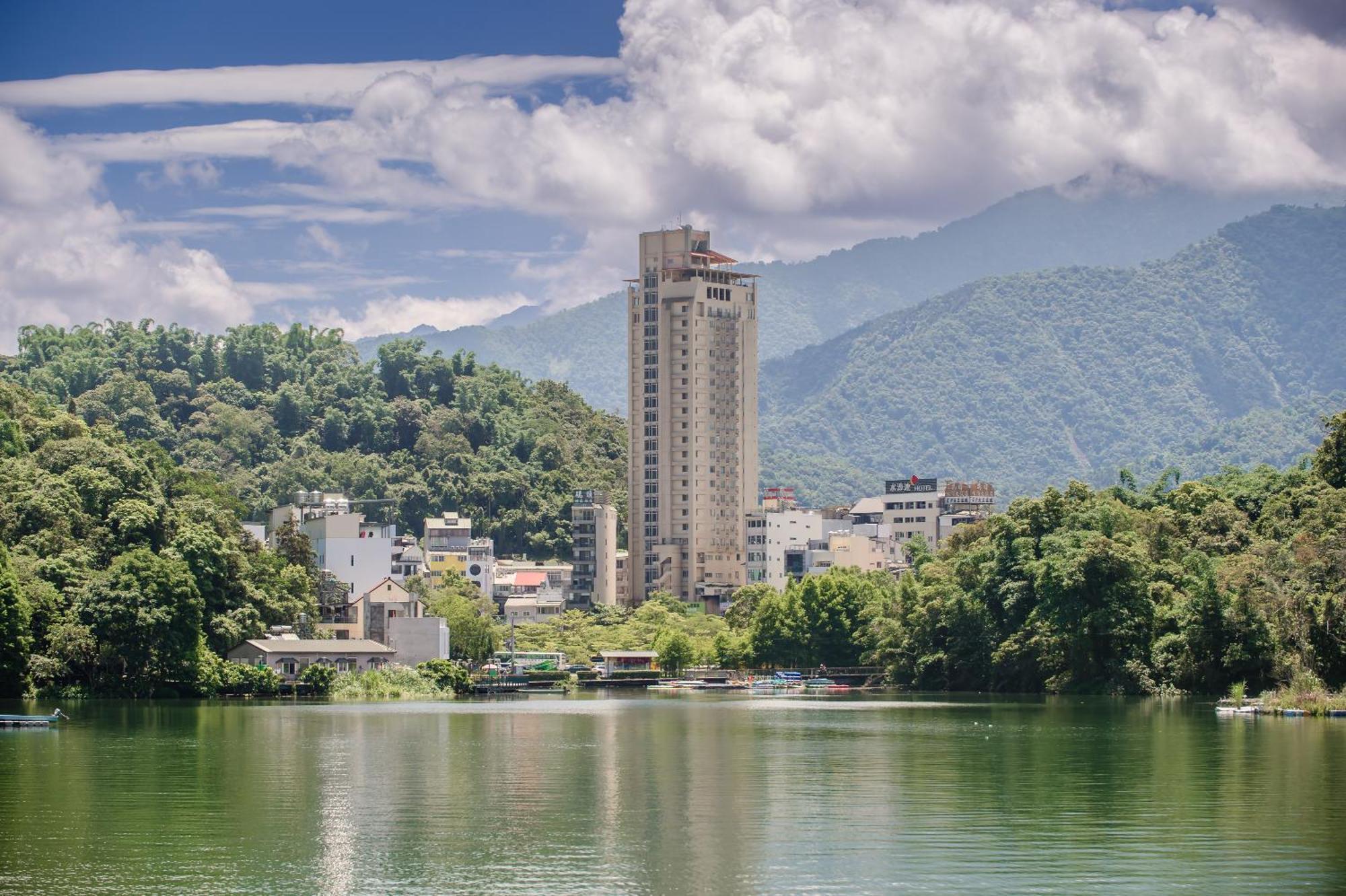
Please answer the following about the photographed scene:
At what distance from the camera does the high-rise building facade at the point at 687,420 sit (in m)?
188

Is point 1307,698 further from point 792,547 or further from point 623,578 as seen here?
→ point 623,578

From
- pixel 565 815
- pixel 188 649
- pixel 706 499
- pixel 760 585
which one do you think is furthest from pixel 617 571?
pixel 565 815

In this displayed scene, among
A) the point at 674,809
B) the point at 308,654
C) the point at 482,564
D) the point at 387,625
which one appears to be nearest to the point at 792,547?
the point at 482,564

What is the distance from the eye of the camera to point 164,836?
35469 millimetres

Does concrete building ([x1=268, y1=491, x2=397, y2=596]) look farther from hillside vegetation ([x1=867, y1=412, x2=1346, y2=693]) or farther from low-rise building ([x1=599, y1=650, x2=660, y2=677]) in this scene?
hillside vegetation ([x1=867, y1=412, x2=1346, y2=693])

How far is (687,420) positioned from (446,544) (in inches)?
1075

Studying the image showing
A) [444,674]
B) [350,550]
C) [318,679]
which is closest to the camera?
[318,679]

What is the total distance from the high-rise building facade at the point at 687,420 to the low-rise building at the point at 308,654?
7811cm

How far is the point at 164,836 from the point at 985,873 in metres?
15.5

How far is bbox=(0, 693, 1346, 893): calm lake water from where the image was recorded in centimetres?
3125

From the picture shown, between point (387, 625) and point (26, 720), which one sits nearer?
point (26, 720)

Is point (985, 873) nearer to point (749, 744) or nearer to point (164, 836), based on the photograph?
point (164, 836)

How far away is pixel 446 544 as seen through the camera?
187875mm

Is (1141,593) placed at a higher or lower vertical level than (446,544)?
lower
